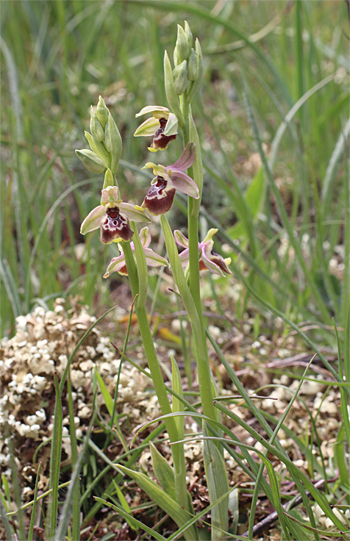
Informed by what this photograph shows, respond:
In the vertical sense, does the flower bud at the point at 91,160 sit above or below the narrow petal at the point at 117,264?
above

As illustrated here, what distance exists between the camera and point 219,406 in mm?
800

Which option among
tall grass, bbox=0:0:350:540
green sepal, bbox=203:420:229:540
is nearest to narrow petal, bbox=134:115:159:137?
tall grass, bbox=0:0:350:540

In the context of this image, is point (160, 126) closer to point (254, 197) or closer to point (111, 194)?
point (111, 194)

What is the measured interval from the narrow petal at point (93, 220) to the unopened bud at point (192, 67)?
255 mm

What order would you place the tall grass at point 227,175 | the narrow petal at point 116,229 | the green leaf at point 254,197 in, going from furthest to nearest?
the green leaf at point 254,197 < the tall grass at point 227,175 < the narrow petal at point 116,229

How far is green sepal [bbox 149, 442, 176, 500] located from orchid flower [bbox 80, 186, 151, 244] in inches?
16.6

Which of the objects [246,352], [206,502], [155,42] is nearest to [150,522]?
[206,502]

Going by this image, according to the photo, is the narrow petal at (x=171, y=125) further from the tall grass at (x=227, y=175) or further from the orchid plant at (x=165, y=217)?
the tall grass at (x=227, y=175)

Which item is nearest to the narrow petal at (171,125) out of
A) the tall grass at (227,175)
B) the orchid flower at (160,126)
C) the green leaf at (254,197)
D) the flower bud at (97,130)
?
the orchid flower at (160,126)

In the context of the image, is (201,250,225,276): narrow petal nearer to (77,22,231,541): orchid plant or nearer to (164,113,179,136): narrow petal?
(77,22,231,541): orchid plant

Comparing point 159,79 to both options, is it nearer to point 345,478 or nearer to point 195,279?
point 195,279

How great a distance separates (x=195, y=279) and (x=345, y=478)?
58 cm

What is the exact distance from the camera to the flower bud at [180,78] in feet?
2.35

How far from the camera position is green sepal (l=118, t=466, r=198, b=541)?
81cm
